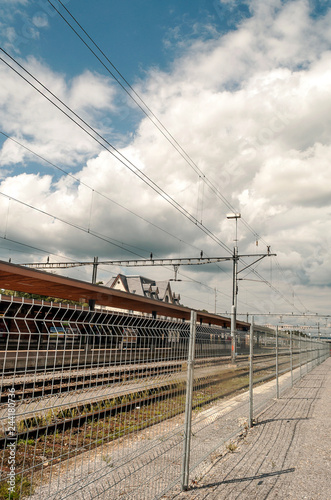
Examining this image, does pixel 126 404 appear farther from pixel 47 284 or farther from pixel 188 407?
pixel 47 284

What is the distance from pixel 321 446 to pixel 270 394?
4969mm

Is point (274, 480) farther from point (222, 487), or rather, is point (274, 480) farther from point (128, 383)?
point (128, 383)

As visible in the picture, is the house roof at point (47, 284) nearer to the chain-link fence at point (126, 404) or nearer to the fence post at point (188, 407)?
the chain-link fence at point (126, 404)

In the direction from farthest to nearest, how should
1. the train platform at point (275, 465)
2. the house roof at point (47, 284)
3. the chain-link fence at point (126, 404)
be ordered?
the house roof at point (47, 284)
the train platform at point (275, 465)
the chain-link fence at point (126, 404)

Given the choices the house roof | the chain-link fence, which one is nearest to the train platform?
the chain-link fence

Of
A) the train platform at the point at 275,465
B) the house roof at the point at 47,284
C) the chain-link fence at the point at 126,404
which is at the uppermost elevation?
the house roof at the point at 47,284

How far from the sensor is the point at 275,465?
206 inches

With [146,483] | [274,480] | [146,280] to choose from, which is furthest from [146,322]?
[146,280]

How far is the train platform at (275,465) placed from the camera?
4312 millimetres

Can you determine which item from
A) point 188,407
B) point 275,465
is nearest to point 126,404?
point 188,407

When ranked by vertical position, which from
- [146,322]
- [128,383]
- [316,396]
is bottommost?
[316,396]

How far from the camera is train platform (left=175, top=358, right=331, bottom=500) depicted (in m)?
4.31

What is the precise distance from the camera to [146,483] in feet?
14.4

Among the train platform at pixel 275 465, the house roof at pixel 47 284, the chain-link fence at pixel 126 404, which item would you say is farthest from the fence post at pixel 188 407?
the house roof at pixel 47 284
